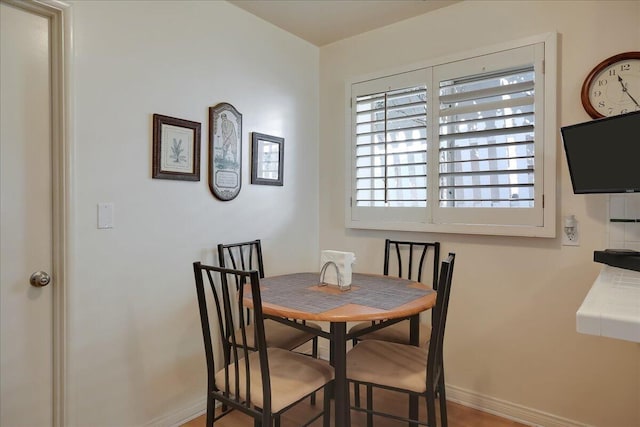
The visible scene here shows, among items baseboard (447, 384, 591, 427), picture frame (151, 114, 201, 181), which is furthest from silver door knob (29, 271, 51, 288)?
baseboard (447, 384, 591, 427)

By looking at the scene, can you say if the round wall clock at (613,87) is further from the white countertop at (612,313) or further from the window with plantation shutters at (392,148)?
the white countertop at (612,313)

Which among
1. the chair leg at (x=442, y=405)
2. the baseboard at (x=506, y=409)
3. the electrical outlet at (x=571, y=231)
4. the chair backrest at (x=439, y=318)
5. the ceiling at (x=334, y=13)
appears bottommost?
the baseboard at (x=506, y=409)

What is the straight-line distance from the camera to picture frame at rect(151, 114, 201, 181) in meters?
2.11

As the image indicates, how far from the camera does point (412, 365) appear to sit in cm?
176

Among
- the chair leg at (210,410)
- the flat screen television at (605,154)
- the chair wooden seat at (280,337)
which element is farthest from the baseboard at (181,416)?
the flat screen television at (605,154)

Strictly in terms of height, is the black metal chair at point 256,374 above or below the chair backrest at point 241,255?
below

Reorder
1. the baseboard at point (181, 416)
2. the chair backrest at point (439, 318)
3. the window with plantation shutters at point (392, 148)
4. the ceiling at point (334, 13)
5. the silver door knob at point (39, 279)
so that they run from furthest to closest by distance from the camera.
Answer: the window with plantation shutters at point (392, 148)
the ceiling at point (334, 13)
the baseboard at point (181, 416)
the silver door knob at point (39, 279)
the chair backrest at point (439, 318)

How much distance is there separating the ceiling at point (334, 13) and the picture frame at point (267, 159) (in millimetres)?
816

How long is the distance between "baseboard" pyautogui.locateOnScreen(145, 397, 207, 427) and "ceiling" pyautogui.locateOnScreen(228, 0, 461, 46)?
2.49 metres

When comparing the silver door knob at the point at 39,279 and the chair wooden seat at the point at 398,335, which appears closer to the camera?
the silver door knob at the point at 39,279

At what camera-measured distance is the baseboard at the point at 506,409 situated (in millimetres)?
2189

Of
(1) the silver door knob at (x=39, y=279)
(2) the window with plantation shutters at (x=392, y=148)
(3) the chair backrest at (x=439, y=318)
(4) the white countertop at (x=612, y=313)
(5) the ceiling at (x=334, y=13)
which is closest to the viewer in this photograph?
(4) the white countertop at (x=612, y=313)

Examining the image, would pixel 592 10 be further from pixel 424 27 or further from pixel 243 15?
pixel 243 15

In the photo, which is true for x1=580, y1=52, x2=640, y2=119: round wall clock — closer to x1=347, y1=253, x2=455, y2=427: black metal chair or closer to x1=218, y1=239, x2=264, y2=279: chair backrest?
x1=347, y1=253, x2=455, y2=427: black metal chair
